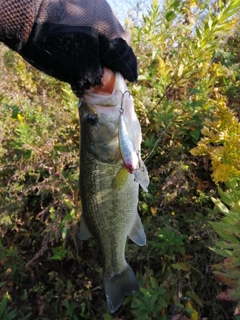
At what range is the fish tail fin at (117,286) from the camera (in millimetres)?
2262

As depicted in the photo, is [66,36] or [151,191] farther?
[151,191]

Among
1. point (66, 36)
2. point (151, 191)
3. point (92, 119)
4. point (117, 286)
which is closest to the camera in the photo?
point (66, 36)

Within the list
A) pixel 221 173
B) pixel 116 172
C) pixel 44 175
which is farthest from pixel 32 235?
pixel 221 173

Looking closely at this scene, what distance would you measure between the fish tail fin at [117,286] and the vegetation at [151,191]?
33cm

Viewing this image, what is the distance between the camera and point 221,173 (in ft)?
6.33

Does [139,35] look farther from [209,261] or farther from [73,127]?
[209,261]

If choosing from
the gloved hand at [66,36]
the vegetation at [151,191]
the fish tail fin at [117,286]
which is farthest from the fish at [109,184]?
the vegetation at [151,191]

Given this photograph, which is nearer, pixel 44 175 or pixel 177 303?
pixel 177 303

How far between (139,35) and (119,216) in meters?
1.99

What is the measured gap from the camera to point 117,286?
7.48 feet

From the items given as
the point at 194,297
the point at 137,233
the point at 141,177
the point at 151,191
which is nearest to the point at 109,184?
the point at 141,177

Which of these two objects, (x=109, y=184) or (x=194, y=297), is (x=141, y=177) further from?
(x=194, y=297)

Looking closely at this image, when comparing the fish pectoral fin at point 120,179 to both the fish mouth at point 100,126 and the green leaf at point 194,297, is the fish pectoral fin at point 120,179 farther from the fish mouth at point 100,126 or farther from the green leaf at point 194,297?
the green leaf at point 194,297

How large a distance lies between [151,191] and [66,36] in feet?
6.19
